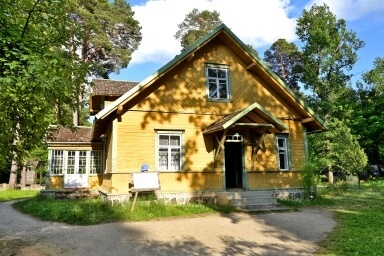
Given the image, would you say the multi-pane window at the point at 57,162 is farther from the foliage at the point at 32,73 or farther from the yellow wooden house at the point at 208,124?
the foliage at the point at 32,73

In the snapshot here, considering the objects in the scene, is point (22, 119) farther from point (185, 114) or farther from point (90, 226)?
point (185, 114)

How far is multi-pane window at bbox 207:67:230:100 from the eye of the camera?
15162 millimetres

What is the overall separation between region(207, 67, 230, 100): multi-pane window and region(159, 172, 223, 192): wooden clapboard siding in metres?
3.77

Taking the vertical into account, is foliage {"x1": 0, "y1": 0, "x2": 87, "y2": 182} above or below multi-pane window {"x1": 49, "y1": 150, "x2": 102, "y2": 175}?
above

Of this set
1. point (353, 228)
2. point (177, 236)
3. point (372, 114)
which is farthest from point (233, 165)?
point (372, 114)

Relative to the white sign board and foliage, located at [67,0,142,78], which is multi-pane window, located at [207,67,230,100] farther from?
foliage, located at [67,0,142,78]

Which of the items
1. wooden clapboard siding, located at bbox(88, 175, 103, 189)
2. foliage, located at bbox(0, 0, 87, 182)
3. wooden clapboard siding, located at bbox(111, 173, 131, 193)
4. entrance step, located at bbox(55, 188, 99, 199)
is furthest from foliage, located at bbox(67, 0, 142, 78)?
foliage, located at bbox(0, 0, 87, 182)

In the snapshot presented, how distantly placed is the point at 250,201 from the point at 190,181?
2.70m

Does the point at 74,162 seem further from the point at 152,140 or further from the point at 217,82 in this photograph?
the point at 217,82

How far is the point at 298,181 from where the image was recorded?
15469 millimetres

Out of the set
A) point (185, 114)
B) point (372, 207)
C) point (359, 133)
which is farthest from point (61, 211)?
point (359, 133)

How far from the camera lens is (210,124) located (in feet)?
47.7

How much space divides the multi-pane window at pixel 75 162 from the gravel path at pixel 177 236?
8.24 meters

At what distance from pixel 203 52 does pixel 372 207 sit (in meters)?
10.0
